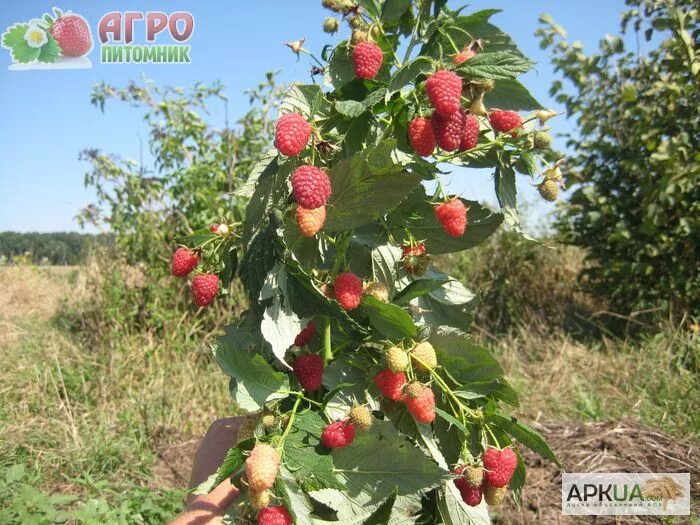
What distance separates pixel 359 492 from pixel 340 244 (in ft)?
1.36

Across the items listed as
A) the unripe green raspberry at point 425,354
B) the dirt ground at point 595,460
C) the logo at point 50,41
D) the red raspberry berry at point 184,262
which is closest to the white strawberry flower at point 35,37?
the logo at point 50,41

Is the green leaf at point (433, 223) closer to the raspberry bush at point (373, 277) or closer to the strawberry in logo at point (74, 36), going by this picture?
the raspberry bush at point (373, 277)

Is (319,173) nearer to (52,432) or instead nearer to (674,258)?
(52,432)

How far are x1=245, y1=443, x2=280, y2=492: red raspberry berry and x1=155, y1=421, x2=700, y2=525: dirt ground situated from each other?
166 centimetres

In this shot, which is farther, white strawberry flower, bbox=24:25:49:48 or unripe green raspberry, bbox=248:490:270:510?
white strawberry flower, bbox=24:25:49:48

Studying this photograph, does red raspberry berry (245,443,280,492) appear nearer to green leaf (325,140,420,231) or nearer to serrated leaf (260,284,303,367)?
serrated leaf (260,284,303,367)

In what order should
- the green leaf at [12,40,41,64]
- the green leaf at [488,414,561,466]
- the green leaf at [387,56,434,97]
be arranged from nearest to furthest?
the green leaf at [387,56,434,97] → the green leaf at [488,414,561,466] → the green leaf at [12,40,41,64]

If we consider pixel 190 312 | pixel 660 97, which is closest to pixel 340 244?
pixel 190 312

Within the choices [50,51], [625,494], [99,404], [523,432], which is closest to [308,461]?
[523,432]

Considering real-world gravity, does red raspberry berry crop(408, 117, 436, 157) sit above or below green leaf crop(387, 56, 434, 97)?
below

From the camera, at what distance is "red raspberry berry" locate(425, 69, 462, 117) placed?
0.81m

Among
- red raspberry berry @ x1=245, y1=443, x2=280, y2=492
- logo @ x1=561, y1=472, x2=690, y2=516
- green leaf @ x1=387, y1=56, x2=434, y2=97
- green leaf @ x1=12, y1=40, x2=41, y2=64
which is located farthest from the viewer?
green leaf @ x1=12, y1=40, x2=41, y2=64

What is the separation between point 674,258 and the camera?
13.7 ft

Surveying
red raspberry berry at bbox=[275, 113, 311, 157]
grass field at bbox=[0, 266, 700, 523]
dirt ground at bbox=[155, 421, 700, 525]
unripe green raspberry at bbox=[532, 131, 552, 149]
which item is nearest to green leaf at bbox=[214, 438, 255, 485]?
red raspberry berry at bbox=[275, 113, 311, 157]
